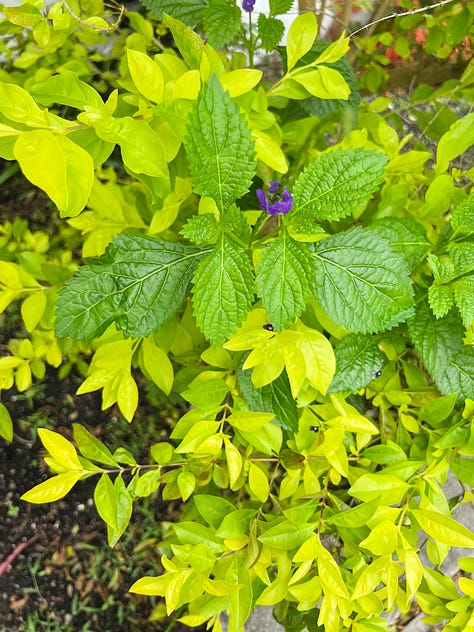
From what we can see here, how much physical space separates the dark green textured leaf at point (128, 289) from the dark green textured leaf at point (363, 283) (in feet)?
0.65

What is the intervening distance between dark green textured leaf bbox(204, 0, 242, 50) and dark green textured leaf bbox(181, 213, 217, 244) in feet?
1.29

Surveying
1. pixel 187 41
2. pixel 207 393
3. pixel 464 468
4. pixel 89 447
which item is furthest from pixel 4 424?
pixel 464 468

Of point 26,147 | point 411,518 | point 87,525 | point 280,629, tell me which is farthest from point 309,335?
point 87,525

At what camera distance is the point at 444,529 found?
778 mm

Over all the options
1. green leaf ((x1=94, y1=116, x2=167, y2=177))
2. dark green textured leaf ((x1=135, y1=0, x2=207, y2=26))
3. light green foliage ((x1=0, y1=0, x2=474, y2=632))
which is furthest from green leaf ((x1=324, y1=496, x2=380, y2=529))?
dark green textured leaf ((x1=135, y1=0, x2=207, y2=26))

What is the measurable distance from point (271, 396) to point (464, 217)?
1.42 feet

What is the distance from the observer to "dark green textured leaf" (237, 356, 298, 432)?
2.96ft

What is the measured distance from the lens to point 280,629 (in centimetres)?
144

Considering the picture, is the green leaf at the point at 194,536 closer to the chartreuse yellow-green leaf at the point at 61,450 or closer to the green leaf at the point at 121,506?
the green leaf at the point at 121,506

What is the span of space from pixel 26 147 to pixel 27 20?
0.32m

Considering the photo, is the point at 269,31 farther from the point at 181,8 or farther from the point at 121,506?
the point at 121,506

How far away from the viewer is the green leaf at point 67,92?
0.64 meters

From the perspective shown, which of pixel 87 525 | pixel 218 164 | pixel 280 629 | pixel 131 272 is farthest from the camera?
pixel 87 525

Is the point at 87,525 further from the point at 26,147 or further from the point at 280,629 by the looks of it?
the point at 26,147
